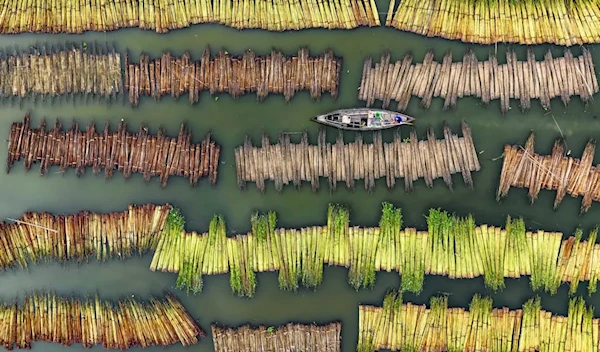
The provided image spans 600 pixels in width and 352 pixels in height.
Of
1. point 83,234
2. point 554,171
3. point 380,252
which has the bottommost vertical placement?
point 380,252

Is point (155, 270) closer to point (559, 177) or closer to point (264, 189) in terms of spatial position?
point (264, 189)

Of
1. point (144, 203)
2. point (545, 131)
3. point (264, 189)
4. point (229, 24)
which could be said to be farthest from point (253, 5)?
point (545, 131)

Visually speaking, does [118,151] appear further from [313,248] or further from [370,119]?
[370,119]

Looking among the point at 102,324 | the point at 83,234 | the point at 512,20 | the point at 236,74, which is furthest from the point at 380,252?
the point at 83,234

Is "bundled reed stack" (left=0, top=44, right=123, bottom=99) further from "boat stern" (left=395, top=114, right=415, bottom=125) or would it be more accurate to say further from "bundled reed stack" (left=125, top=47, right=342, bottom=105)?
"boat stern" (left=395, top=114, right=415, bottom=125)

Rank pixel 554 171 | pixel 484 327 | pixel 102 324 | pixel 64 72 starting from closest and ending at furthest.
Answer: pixel 554 171 < pixel 484 327 < pixel 64 72 < pixel 102 324

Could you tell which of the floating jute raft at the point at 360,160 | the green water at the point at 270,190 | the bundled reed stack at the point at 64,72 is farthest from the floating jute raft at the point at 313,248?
the bundled reed stack at the point at 64,72
